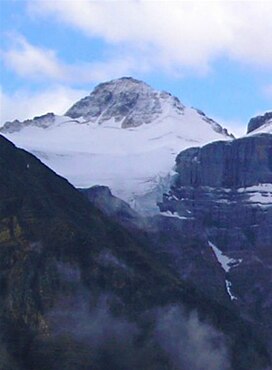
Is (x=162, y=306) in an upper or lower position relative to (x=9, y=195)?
lower

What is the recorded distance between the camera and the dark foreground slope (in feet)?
409

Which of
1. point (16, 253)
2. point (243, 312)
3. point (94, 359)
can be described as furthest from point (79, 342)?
point (243, 312)

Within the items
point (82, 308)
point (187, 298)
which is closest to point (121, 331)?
point (82, 308)

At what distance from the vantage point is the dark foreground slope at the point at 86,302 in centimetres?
12462

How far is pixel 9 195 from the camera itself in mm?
138750

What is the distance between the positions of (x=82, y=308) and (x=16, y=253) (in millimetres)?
7801

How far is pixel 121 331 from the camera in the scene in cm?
12988

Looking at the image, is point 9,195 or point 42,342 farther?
point 9,195

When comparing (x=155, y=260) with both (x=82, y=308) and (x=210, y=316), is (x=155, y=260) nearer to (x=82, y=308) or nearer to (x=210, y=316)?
(x=210, y=316)

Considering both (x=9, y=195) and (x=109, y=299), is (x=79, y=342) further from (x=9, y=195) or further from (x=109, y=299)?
(x=9, y=195)

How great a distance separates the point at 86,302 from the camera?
427 ft

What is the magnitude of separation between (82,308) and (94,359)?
22.1 ft

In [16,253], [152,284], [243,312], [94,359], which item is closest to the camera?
[94,359]

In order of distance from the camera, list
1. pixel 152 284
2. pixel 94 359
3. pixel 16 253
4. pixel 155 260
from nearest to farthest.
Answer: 1. pixel 94 359
2. pixel 16 253
3. pixel 152 284
4. pixel 155 260
